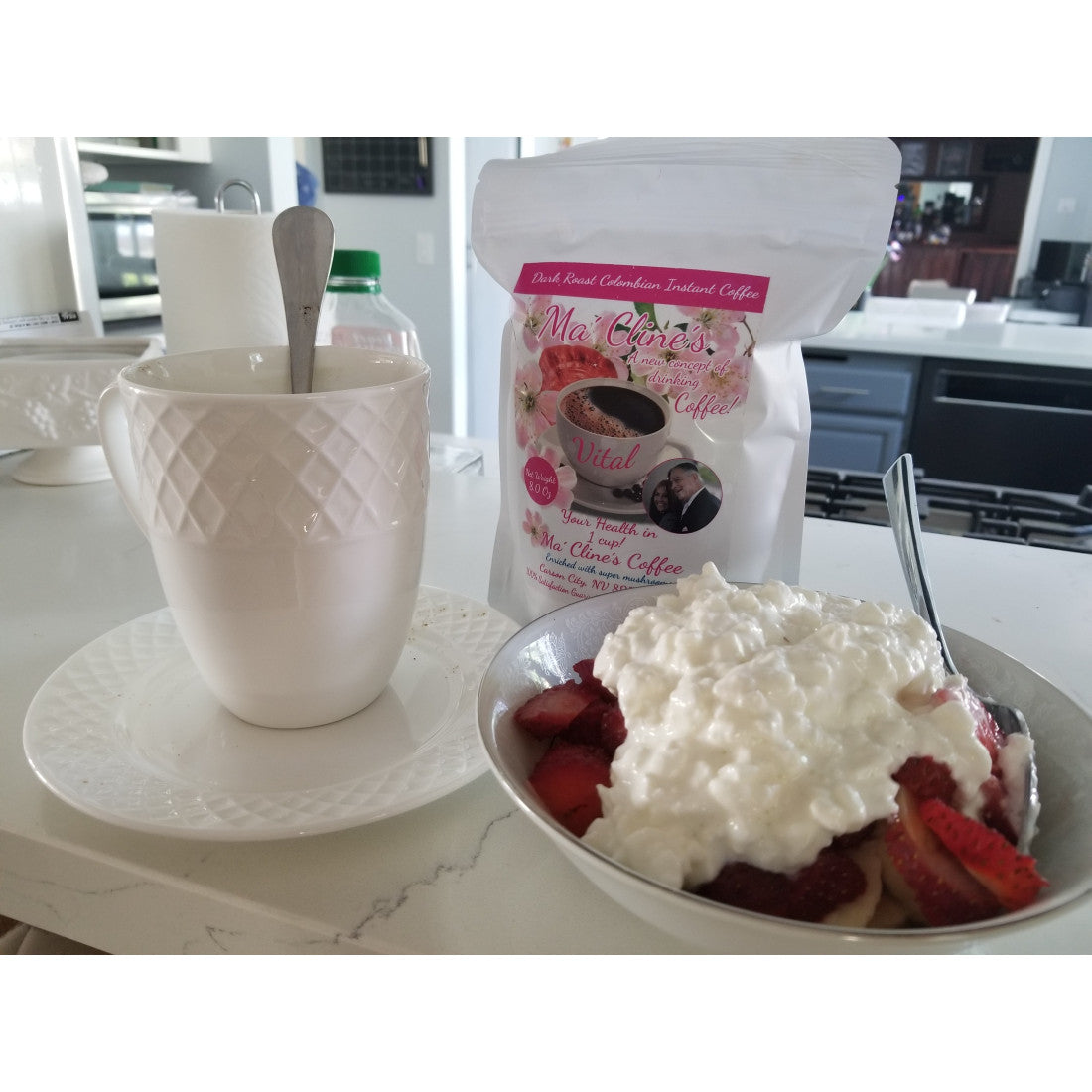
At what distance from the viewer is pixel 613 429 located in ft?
1.74

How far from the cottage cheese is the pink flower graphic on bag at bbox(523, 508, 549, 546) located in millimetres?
195

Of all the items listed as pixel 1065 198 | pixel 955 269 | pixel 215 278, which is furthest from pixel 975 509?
pixel 955 269

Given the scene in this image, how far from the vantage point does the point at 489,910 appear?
1.17ft

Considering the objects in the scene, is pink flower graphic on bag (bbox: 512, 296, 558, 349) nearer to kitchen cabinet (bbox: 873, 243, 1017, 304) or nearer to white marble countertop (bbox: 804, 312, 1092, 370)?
white marble countertop (bbox: 804, 312, 1092, 370)

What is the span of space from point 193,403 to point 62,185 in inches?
37.8

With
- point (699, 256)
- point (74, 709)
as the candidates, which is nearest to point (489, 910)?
point (74, 709)

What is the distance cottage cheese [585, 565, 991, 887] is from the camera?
12.1 inches

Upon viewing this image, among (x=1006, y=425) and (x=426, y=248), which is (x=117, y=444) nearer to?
(x=1006, y=425)

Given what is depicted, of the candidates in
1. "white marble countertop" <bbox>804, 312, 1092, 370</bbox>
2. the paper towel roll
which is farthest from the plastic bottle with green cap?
"white marble countertop" <bbox>804, 312, 1092, 370</bbox>

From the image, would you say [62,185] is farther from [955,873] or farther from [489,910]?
[955,873]

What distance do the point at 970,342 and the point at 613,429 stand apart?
2.16 meters

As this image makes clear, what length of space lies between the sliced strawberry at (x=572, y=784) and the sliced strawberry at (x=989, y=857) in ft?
0.42

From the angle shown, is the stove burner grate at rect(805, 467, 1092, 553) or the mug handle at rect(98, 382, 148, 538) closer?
the mug handle at rect(98, 382, 148, 538)

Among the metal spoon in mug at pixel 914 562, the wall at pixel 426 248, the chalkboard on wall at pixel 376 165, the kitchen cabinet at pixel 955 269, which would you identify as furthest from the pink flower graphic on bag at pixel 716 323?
the kitchen cabinet at pixel 955 269
